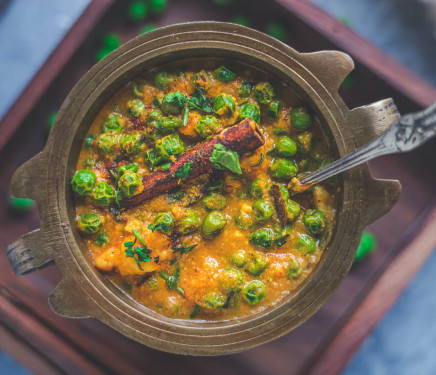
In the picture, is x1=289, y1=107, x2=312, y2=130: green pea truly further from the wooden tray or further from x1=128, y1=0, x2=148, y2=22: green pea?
x1=128, y1=0, x2=148, y2=22: green pea

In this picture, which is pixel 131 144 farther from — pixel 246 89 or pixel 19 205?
pixel 19 205

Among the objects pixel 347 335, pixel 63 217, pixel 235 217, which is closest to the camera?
pixel 63 217

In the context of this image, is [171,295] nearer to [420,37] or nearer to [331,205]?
[331,205]

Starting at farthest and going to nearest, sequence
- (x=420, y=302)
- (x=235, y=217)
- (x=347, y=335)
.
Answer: (x=420, y=302) → (x=347, y=335) → (x=235, y=217)

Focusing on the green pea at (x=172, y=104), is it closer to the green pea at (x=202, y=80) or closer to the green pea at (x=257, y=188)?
the green pea at (x=202, y=80)

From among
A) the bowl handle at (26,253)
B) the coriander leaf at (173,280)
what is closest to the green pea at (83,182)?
the bowl handle at (26,253)

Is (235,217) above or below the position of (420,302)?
below

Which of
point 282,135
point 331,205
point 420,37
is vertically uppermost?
point 420,37

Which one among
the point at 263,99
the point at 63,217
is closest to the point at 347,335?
the point at 263,99

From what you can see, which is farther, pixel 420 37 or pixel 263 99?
pixel 420 37
